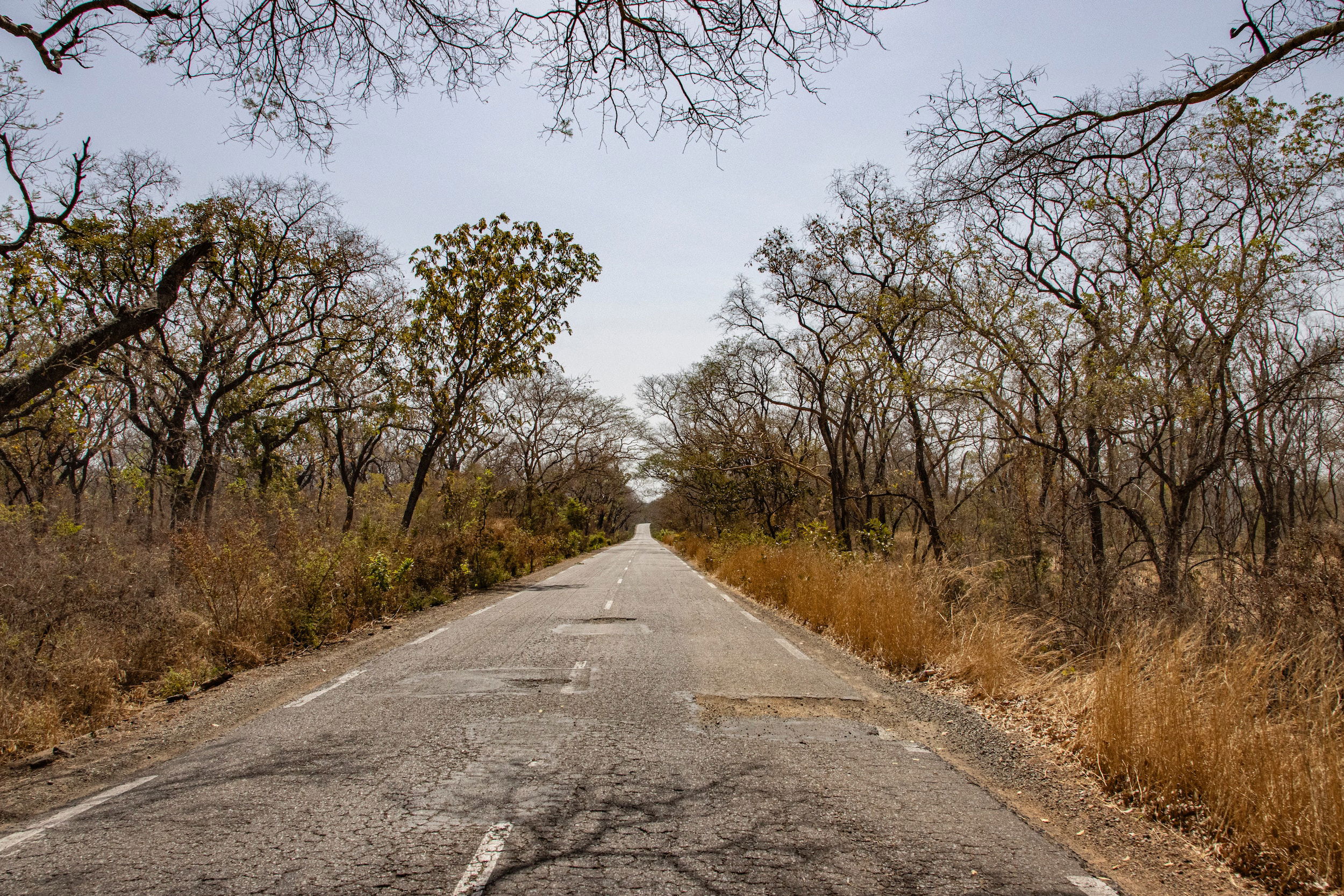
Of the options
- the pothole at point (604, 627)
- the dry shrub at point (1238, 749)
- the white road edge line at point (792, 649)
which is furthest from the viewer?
the pothole at point (604, 627)

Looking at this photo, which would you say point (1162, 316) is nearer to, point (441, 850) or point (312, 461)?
point (441, 850)

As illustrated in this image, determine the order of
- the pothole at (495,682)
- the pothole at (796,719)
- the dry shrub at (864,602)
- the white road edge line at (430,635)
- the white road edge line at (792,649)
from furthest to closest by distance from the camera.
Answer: the white road edge line at (430,635), the white road edge line at (792,649), the dry shrub at (864,602), the pothole at (495,682), the pothole at (796,719)

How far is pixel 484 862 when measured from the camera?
9.75 feet

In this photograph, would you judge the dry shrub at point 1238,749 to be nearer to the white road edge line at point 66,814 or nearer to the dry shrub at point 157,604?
the white road edge line at point 66,814

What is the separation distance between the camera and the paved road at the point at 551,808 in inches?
114

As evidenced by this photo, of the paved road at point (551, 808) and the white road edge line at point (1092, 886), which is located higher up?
the paved road at point (551, 808)

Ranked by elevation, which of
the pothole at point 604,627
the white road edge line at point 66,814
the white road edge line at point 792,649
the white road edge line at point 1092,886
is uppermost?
the white road edge line at point 66,814

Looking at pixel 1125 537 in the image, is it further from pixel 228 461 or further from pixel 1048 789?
Result: pixel 228 461

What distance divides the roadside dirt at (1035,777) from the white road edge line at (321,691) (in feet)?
11.3

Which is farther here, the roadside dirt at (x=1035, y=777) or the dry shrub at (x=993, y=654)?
the dry shrub at (x=993, y=654)

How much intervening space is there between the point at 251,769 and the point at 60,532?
29.4ft

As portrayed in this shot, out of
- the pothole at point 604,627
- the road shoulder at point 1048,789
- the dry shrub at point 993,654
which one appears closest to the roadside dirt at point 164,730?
the pothole at point 604,627

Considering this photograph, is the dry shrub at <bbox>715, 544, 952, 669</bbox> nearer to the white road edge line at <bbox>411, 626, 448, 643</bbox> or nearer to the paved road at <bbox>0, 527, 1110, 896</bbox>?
the paved road at <bbox>0, 527, 1110, 896</bbox>

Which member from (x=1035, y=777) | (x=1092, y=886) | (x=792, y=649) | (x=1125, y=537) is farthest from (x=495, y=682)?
(x=1125, y=537)
